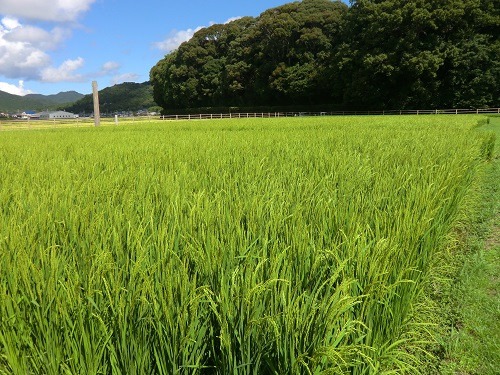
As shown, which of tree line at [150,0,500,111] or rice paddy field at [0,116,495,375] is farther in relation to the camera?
tree line at [150,0,500,111]

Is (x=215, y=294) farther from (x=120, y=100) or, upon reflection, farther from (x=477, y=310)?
(x=120, y=100)

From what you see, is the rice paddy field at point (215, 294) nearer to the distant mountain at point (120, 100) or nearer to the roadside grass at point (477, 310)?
the roadside grass at point (477, 310)

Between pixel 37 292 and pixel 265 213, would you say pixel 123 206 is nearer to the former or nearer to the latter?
pixel 265 213

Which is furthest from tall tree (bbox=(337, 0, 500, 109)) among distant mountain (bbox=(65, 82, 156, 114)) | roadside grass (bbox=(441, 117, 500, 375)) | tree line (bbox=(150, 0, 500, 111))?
distant mountain (bbox=(65, 82, 156, 114))

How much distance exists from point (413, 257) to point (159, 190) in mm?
1802

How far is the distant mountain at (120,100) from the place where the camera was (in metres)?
142

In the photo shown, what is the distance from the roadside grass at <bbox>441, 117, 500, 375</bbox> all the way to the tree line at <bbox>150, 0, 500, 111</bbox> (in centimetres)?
3406

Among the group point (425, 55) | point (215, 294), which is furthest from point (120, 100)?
point (215, 294)

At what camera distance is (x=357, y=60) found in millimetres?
38500

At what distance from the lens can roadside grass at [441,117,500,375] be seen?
2008mm

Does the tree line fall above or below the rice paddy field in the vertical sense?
above

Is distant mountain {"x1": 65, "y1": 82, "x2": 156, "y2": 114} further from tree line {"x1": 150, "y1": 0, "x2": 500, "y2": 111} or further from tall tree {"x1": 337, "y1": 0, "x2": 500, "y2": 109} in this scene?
tall tree {"x1": 337, "y1": 0, "x2": 500, "y2": 109}

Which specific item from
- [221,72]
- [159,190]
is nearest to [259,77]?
[221,72]

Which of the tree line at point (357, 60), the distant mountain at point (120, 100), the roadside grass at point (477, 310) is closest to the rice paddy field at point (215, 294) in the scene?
the roadside grass at point (477, 310)
